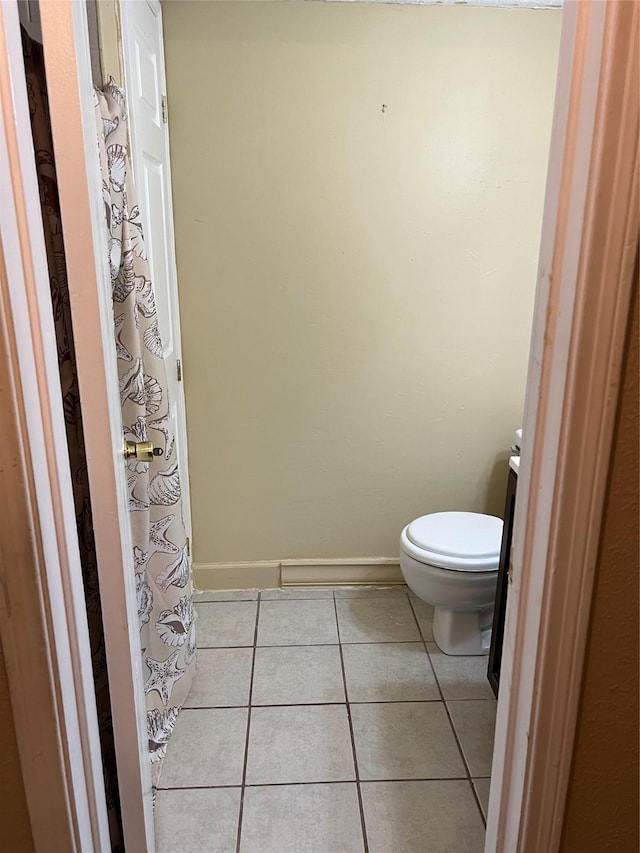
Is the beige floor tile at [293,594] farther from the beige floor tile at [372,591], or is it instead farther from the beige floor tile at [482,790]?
the beige floor tile at [482,790]

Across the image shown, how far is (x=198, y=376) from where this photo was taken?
237 centimetres

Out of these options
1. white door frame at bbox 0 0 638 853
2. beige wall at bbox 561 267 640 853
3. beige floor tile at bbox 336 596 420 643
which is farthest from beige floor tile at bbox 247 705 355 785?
beige wall at bbox 561 267 640 853

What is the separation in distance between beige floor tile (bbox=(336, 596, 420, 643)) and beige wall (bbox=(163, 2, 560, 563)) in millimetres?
217

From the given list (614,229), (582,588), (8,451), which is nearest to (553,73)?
(614,229)

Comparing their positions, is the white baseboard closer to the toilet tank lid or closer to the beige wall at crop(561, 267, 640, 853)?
the toilet tank lid

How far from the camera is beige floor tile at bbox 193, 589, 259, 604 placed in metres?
2.53

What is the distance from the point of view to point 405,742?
70.7 inches

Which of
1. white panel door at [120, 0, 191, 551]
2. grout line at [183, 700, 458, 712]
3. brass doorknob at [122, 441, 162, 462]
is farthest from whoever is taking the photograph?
grout line at [183, 700, 458, 712]

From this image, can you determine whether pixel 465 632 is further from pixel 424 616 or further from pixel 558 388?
pixel 558 388

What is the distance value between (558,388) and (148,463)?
1.17 m

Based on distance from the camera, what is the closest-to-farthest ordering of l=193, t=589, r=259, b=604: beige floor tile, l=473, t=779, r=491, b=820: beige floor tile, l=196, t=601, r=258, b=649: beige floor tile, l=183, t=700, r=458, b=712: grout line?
l=473, t=779, r=491, b=820: beige floor tile < l=183, t=700, r=458, b=712: grout line < l=196, t=601, r=258, b=649: beige floor tile < l=193, t=589, r=259, b=604: beige floor tile

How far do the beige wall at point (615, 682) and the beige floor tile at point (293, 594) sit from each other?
162 centimetres

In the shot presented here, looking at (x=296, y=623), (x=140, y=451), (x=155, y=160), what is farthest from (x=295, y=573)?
(x=155, y=160)

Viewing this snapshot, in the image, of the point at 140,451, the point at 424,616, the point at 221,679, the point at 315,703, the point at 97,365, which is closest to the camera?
the point at 97,365
